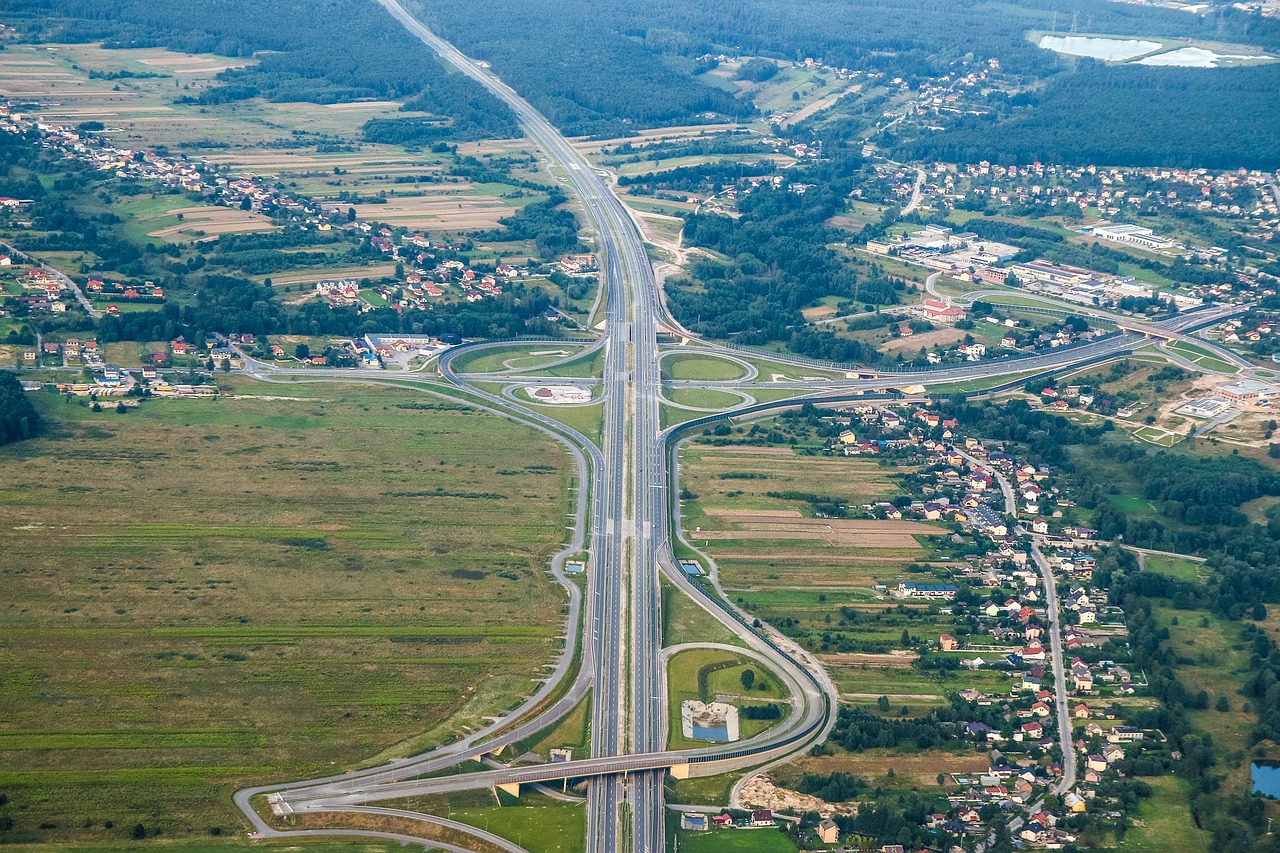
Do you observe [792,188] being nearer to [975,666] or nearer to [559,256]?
[559,256]

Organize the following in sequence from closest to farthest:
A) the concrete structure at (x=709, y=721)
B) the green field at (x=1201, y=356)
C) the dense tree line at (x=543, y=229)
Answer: the concrete structure at (x=709, y=721) < the green field at (x=1201, y=356) < the dense tree line at (x=543, y=229)

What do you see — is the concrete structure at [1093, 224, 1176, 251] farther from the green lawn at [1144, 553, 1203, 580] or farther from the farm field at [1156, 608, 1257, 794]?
the farm field at [1156, 608, 1257, 794]

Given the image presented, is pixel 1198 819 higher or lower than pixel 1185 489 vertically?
lower

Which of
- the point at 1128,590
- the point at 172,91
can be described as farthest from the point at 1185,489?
the point at 172,91

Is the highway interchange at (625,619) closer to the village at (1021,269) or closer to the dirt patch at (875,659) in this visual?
the dirt patch at (875,659)

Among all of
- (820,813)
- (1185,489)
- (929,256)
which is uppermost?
(929,256)

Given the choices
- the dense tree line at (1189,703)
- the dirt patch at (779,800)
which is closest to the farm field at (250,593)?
the dirt patch at (779,800)
